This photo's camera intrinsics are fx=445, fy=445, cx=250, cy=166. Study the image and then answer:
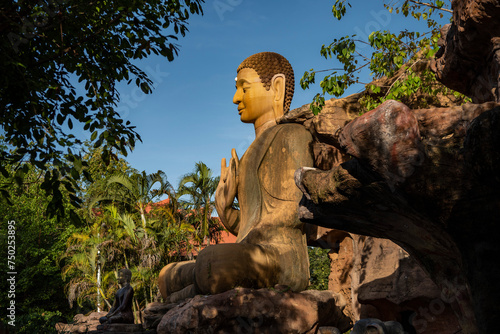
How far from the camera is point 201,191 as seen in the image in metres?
20.2

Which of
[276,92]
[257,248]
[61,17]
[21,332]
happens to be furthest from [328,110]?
[21,332]

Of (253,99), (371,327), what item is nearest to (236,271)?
(371,327)

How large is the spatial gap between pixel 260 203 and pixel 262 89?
1925mm

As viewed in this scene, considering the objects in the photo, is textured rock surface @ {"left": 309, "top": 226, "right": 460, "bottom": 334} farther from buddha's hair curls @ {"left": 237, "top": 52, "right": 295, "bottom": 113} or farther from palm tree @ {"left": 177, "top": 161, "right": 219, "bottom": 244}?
palm tree @ {"left": 177, "top": 161, "right": 219, "bottom": 244}

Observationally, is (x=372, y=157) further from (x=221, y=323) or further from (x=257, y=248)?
(x=257, y=248)

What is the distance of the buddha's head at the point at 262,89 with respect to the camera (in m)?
7.03

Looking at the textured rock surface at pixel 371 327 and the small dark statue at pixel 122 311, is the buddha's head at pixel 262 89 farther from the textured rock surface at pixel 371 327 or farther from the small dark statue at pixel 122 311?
the small dark statue at pixel 122 311

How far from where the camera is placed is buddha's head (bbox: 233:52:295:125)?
23.1 ft

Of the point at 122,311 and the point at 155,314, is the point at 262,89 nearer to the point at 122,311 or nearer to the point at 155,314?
the point at 155,314

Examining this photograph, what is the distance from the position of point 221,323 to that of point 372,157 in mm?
3223

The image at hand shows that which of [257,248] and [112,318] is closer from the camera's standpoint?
[257,248]

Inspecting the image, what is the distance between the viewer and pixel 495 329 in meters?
1.90

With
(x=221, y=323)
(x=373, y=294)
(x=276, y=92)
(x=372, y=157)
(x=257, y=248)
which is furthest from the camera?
(x=276, y=92)

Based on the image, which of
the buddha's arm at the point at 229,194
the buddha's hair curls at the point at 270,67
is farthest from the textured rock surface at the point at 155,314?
the buddha's hair curls at the point at 270,67
